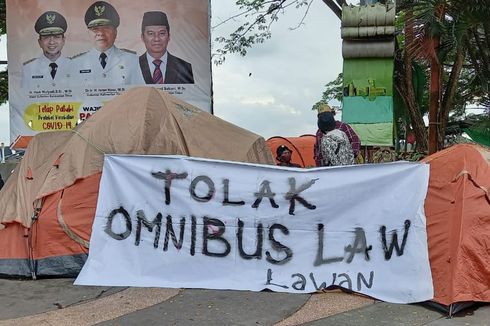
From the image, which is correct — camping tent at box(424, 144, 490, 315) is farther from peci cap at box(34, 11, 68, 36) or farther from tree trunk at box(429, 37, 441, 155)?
peci cap at box(34, 11, 68, 36)

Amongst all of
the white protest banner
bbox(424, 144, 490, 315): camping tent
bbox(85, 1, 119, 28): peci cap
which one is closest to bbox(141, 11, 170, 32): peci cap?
bbox(85, 1, 119, 28): peci cap

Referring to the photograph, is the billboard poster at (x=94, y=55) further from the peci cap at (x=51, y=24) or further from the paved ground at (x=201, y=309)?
the paved ground at (x=201, y=309)

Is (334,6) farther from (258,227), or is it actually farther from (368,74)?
(258,227)

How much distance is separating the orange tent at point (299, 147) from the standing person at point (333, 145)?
209 inches

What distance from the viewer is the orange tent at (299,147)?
12328 mm

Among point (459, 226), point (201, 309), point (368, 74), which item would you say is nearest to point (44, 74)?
point (368, 74)

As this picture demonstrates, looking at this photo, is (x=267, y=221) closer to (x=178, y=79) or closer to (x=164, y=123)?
(x=164, y=123)

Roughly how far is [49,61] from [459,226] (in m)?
10.1

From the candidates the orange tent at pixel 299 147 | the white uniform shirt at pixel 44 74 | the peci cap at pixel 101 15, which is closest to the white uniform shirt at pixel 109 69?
the white uniform shirt at pixel 44 74

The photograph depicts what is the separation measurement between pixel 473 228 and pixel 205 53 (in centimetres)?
815

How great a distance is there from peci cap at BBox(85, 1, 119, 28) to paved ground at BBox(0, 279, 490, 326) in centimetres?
778

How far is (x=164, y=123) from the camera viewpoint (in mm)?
7020

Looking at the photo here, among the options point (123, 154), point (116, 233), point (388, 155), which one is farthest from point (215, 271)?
point (388, 155)

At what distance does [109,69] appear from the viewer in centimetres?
1227
